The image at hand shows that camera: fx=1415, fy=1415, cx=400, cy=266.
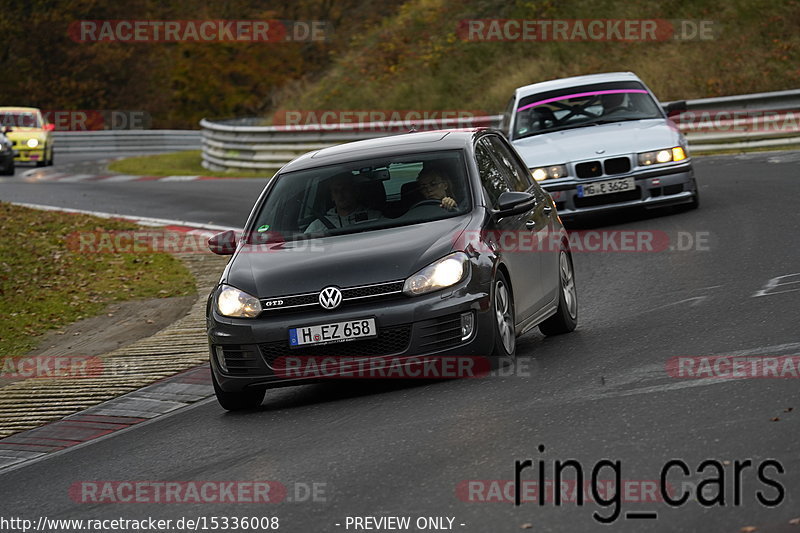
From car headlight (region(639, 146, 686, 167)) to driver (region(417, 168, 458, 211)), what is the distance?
22.0 feet

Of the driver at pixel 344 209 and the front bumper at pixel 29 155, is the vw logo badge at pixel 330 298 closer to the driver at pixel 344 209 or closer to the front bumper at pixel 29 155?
the driver at pixel 344 209

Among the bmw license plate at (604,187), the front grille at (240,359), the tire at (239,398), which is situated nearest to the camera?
the front grille at (240,359)

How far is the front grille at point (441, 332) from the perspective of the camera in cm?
841

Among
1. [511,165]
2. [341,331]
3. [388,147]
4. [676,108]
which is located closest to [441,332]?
[341,331]

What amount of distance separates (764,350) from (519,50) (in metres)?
28.6

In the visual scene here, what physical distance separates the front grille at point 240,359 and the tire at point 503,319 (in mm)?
1475

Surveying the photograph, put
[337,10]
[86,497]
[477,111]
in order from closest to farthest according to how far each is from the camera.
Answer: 1. [86,497]
2. [477,111]
3. [337,10]

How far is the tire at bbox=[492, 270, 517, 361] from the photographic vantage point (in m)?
8.73

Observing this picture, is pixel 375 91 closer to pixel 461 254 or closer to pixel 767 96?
pixel 767 96

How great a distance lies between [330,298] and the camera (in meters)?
8.42

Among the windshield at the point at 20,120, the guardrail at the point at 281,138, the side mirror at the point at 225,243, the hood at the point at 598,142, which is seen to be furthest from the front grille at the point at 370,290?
the windshield at the point at 20,120

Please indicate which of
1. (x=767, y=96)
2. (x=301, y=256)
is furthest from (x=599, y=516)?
(x=767, y=96)

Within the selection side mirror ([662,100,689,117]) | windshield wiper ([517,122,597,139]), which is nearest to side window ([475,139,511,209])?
windshield wiper ([517,122,597,139])

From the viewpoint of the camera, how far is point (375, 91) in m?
37.5
